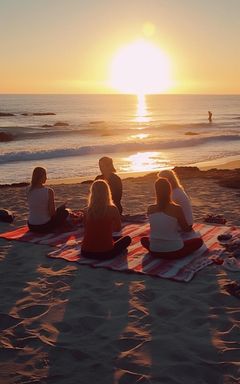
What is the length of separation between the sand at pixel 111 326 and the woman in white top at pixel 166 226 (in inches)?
20.2

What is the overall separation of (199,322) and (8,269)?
3.05 m

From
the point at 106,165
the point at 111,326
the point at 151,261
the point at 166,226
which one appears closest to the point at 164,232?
the point at 166,226

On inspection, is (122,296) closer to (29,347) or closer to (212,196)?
(29,347)

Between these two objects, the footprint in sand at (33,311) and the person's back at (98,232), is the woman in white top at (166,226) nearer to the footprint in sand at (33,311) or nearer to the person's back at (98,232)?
the person's back at (98,232)

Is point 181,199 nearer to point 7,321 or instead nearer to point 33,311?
point 33,311

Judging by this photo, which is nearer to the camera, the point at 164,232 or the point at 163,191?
the point at 163,191

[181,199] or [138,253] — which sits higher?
[181,199]

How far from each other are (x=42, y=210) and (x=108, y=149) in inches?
882

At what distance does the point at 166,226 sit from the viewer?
6.34 meters

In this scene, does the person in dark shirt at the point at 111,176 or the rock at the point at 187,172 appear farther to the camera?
the rock at the point at 187,172

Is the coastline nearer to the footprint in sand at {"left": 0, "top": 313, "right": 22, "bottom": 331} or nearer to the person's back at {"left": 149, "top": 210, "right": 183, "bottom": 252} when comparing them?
the person's back at {"left": 149, "top": 210, "right": 183, "bottom": 252}

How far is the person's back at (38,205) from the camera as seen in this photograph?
8102 mm

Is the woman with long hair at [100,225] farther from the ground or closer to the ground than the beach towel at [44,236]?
farther from the ground

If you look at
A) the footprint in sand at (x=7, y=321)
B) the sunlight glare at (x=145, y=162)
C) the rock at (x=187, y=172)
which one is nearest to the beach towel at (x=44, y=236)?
the footprint in sand at (x=7, y=321)
